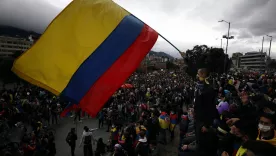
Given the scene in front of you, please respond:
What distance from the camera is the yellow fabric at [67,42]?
4.60m

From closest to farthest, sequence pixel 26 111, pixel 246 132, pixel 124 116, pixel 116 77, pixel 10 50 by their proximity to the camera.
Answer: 1. pixel 246 132
2. pixel 116 77
3. pixel 26 111
4. pixel 124 116
5. pixel 10 50

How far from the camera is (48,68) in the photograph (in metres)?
4.61

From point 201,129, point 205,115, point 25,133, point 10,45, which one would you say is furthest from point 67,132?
point 10,45

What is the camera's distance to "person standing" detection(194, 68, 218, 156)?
14.5ft

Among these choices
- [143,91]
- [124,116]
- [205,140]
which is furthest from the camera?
[143,91]

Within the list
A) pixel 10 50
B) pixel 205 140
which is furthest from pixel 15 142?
pixel 10 50

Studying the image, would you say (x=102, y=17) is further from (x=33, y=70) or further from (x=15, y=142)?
(x=15, y=142)

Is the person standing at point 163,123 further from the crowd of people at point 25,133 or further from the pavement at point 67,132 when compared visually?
the crowd of people at point 25,133

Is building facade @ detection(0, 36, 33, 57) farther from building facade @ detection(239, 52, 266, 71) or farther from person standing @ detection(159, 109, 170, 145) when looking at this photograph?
building facade @ detection(239, 52, 266, 71)

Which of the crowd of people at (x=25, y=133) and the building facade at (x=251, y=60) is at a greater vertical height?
the building facade at (x=251, y=60)

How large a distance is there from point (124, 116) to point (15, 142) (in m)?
7.69

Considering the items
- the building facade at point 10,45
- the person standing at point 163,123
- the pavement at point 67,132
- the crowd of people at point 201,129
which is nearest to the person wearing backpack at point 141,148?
the crowd of people at point 201,129

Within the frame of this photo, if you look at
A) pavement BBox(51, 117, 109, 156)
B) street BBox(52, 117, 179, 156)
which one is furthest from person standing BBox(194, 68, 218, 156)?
pavement BBox(51, 117, 109, 156)

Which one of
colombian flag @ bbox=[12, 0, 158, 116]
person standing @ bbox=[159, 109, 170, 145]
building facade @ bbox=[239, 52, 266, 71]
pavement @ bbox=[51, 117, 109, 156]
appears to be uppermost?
building facade @ bbox=[239, 52, 266, 71]
